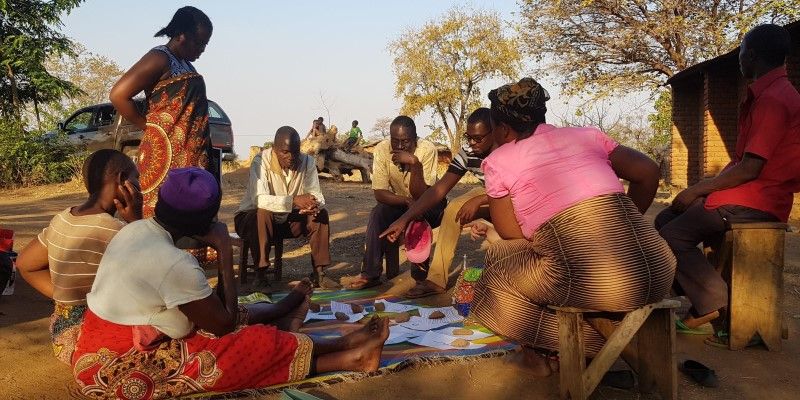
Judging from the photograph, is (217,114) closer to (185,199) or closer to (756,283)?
(185,199)

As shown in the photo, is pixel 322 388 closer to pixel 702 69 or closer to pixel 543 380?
pixel 543 380

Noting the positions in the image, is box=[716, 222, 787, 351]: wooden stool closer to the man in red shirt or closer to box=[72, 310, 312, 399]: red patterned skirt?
the man in red shirt

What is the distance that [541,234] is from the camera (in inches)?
117

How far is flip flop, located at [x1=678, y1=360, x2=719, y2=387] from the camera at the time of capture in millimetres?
3119

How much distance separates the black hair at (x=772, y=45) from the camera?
11.7 feet

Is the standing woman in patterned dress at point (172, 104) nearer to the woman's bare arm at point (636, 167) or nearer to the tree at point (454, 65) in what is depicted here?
the woman's bare arm at point (636, 167)

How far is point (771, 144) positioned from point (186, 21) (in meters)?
3.29

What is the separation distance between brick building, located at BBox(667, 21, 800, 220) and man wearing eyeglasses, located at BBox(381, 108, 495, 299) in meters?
4.13

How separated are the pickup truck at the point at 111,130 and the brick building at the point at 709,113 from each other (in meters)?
8.99

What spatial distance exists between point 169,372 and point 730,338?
9.33ft

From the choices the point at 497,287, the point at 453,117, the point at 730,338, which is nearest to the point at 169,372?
the point at 497,287

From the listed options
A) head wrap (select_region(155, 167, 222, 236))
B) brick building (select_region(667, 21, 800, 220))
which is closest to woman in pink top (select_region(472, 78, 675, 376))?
head wrap (select_region(155, 167, 222, 236))

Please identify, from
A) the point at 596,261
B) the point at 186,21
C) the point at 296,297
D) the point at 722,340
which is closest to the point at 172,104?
the point at 186,21

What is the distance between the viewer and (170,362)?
2.81 m
